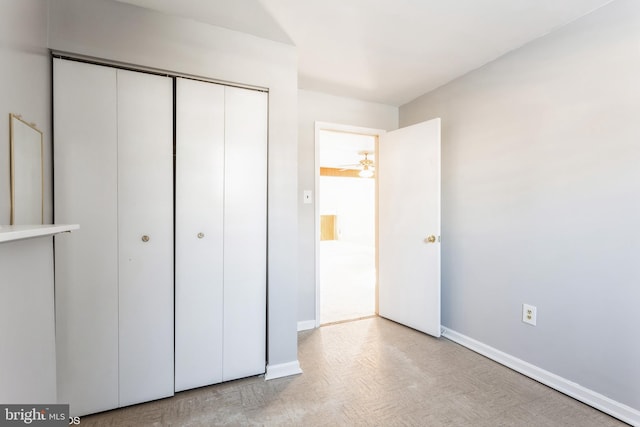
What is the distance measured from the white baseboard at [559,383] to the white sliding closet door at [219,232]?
179 centimetres

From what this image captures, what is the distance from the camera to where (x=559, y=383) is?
184 centimetres

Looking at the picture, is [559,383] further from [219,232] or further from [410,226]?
[219,232]

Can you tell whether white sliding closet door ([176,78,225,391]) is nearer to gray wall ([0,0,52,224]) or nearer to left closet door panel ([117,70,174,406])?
left closet door panel ([117,70,174,406])

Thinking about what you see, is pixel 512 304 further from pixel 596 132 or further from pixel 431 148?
pixel 431 148

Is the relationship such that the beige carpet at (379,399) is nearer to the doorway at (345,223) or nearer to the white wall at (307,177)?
the white wall at (307,177)

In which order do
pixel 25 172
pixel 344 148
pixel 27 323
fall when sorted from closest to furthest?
pixel 27 323, pixel 25 172, pixel 344 148

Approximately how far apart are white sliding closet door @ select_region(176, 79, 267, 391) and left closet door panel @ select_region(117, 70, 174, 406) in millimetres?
64

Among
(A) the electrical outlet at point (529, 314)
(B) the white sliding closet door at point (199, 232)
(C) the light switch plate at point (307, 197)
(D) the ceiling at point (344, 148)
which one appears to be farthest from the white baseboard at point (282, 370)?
(D) the ceiling at point (344, 148)

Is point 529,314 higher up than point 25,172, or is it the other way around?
point 25,172

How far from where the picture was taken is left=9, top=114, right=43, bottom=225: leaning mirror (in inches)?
44.3

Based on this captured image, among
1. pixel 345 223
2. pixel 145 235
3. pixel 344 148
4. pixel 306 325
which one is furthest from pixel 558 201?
pixel 345 223

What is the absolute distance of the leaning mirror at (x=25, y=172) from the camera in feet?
3.69

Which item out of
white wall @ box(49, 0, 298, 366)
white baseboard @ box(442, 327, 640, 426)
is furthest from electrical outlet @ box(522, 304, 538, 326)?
white wall @ box(49, 0, 298, 366)

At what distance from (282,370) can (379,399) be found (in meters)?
0.69
